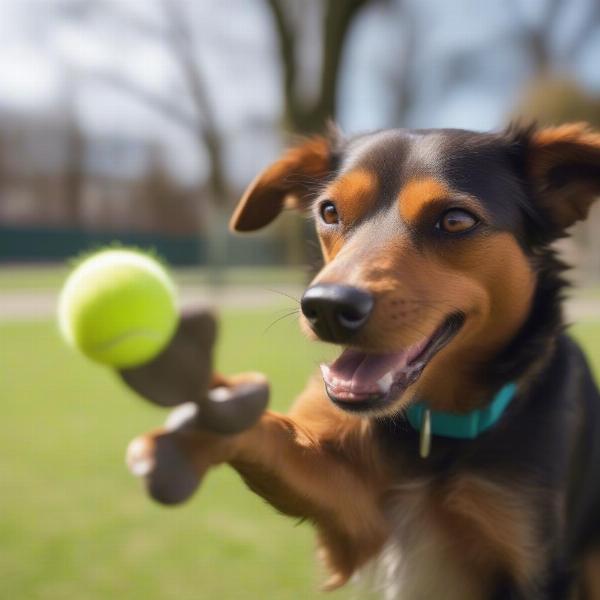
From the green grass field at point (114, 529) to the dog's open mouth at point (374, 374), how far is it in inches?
19.1

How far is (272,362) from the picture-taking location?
29.2ft

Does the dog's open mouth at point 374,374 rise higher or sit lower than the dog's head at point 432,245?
lower

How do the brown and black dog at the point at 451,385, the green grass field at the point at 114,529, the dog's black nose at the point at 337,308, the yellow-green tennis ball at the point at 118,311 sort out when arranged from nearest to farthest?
the yellow-green tennis ball at the point at 118,311, the dog's black nose at the point at 337,308, the brown and black dog at the point at 451,385, the green grass field at the point at 114,529

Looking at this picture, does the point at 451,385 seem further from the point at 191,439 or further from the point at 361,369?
the point at 191,439

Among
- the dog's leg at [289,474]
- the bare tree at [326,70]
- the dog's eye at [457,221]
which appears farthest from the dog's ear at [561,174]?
the bare tree at [326,70]

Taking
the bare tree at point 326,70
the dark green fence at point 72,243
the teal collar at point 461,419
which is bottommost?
the dark green fence at point 72,243

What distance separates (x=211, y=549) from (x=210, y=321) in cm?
A: 200

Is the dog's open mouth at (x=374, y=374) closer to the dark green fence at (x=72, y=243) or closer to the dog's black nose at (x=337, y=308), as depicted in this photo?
the dog's black nose at (x=337, y=308)

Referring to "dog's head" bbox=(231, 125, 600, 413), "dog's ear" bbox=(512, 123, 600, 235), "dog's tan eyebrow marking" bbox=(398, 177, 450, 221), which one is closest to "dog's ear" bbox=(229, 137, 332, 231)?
"dog's head" bbox=(231, 125, 600, 413)

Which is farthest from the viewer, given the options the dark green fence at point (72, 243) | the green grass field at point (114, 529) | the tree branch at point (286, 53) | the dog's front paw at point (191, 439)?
the dark green fence at point (72, 243)

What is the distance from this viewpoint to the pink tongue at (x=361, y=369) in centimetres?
225

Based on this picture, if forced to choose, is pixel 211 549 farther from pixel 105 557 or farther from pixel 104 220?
pixel 104 220

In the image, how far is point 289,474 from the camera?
7.47 ft

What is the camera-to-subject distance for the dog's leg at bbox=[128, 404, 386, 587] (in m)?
1.77
